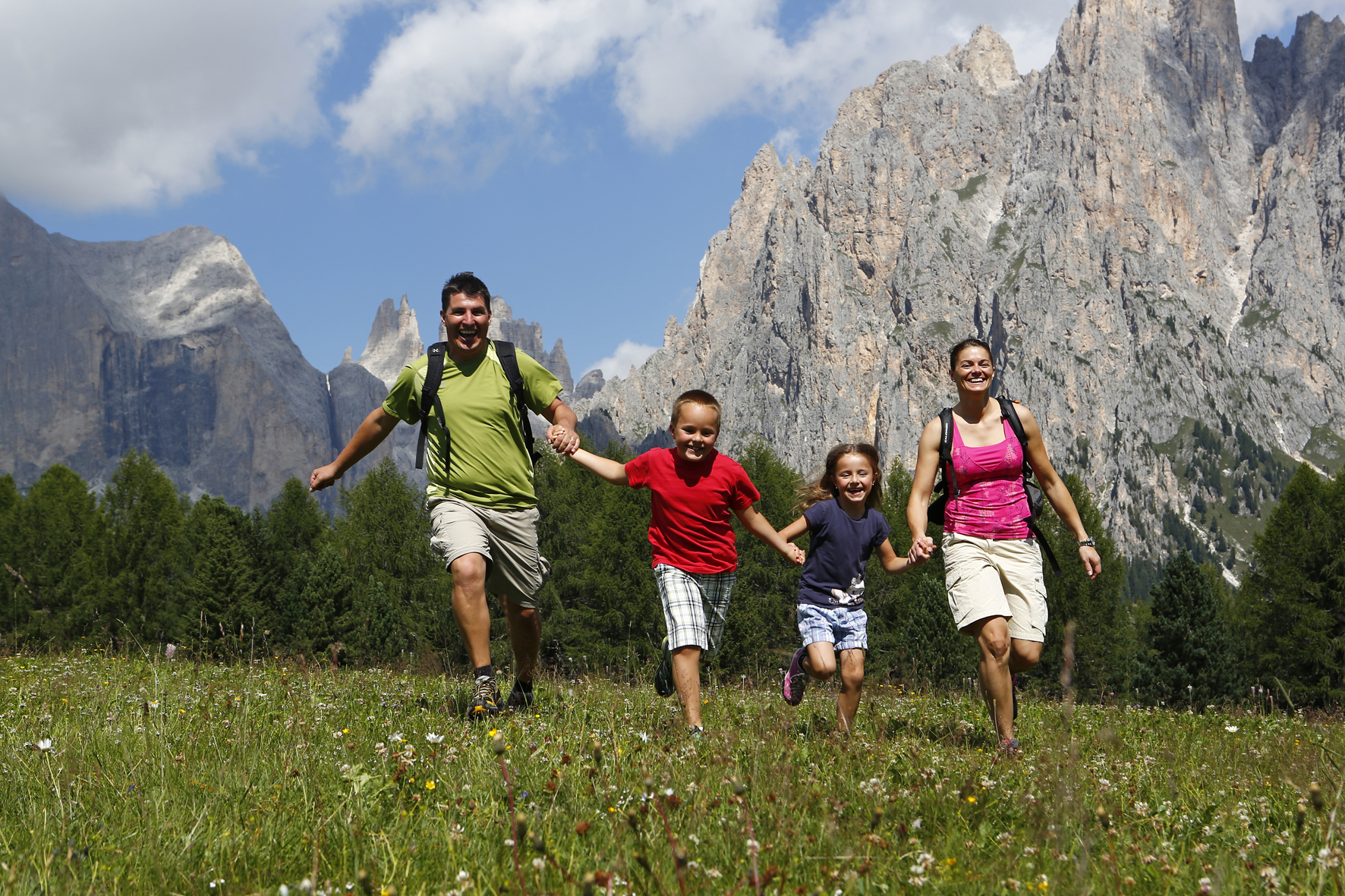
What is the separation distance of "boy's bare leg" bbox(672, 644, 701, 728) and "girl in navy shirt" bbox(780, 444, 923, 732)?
88 cm

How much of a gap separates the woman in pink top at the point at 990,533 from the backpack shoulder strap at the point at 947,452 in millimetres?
26

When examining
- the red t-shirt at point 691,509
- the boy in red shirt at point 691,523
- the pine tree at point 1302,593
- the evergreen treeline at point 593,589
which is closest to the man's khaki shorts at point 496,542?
the boy in red shirt at point 691,523

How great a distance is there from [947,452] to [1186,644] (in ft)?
126

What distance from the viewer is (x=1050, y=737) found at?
6.04 metres

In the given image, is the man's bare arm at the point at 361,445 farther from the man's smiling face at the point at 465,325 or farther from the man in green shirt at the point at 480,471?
the man's smiling face at the point at 465,325

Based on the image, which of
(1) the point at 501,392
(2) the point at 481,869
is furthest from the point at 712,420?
(2) the point at 481,869

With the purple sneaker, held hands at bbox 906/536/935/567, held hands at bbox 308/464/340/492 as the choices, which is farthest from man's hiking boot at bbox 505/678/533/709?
held hands at bbox 906/536/935/567

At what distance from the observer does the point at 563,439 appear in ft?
19.0

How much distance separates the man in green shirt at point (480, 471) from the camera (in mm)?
6070

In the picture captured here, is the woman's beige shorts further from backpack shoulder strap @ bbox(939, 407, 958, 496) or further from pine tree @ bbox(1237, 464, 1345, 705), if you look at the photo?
pine tree @ bbox(1237, 464, 1345, 705)

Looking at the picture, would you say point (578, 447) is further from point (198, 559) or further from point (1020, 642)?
point (198, 559)

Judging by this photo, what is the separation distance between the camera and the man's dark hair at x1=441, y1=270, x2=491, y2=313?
20.7 ft

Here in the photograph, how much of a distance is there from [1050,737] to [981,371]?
271 centimetres

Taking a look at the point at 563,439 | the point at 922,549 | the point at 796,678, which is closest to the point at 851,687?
the point at 796,678
